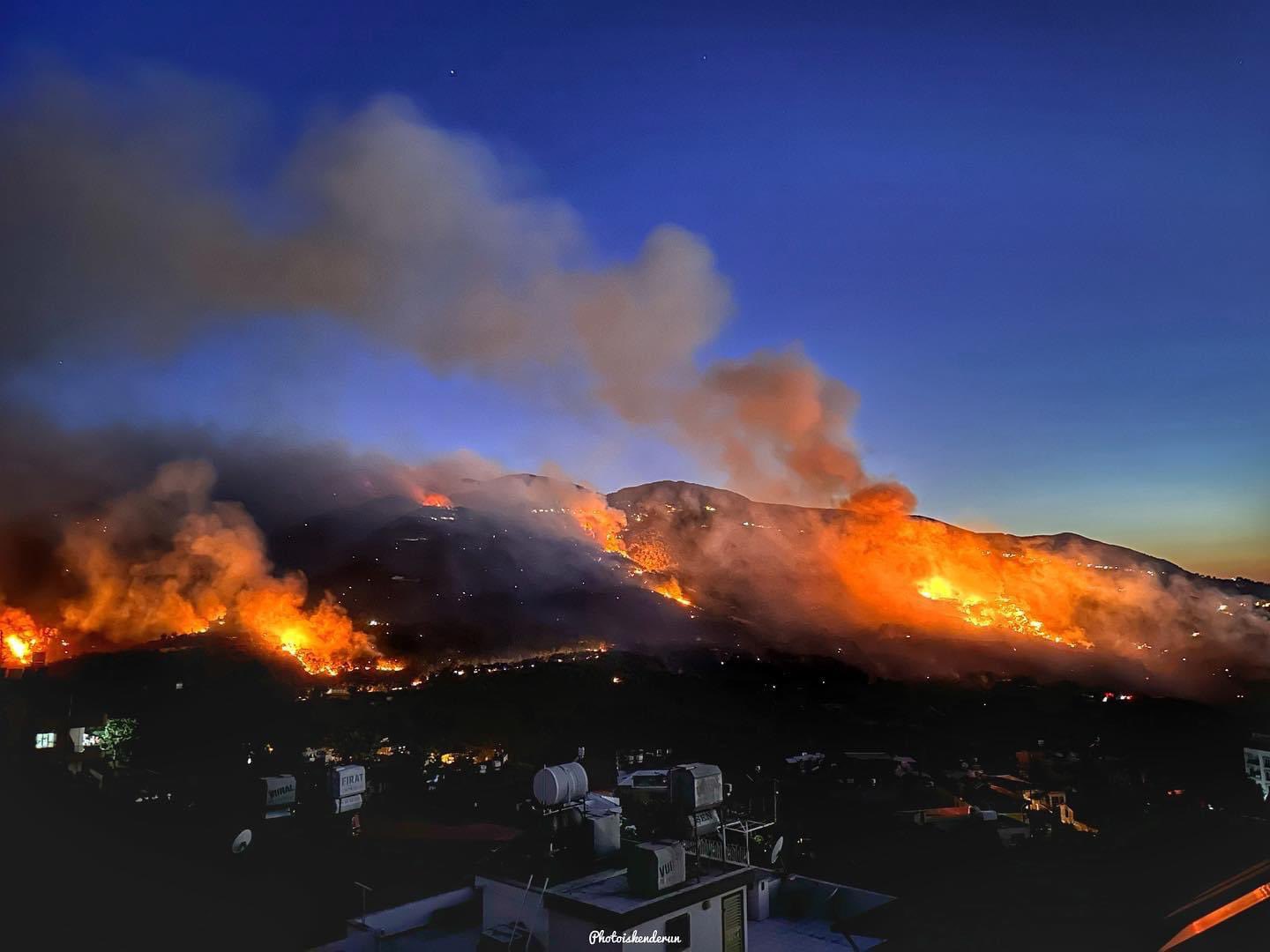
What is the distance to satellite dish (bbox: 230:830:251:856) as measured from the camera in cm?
1898

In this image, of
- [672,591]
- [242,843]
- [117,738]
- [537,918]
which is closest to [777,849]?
[537,918]

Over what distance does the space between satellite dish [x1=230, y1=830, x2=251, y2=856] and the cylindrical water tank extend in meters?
10.7

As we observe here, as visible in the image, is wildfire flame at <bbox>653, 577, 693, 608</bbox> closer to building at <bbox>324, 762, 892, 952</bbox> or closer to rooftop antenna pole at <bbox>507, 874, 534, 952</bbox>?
building at <bbox>324, 762, 892, 952</bbox>

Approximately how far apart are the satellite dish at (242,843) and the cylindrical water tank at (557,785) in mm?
10667

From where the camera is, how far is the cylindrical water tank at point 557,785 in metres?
13.4

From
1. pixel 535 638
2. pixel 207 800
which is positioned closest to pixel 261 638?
pixel 535 638

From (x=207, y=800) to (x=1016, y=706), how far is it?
4792 centimetres

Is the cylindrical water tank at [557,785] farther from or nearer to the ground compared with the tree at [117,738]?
farther from the ground

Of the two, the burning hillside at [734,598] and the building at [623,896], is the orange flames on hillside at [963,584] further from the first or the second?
the building at [623,896]

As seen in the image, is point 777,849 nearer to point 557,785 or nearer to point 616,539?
point 557,785

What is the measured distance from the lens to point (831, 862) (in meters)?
20.6

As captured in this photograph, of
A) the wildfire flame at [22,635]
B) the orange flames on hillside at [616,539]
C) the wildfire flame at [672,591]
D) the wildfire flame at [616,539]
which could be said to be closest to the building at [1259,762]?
the wildfire flame at [672,591]

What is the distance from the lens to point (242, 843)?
19.2 metres

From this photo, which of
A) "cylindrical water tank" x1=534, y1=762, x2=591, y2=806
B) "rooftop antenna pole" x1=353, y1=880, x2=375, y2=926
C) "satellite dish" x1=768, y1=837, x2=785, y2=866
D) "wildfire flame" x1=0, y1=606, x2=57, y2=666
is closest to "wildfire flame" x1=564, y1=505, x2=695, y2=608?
"wildfire flame" x1=0, y1=606, x2=57, y2=666
